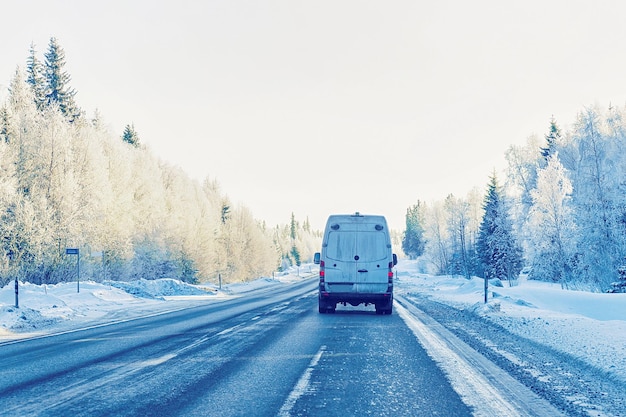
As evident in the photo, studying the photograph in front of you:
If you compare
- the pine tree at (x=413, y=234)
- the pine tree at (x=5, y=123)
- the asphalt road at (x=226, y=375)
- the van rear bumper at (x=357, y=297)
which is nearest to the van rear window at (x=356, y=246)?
the van rear bumper at (x=357, y=297)

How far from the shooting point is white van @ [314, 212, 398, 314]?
45.4 feet

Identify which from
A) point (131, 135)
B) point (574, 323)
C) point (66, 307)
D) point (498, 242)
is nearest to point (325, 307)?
point (574, 323)

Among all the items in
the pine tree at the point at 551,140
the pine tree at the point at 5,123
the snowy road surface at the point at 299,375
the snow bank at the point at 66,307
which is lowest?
the snow bank at the point at 66,307

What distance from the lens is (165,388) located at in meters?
5.49

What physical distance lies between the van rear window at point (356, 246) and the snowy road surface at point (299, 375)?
11.7 feet

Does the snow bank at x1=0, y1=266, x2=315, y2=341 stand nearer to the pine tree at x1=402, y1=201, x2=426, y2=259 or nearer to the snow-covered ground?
the snow-covered ground

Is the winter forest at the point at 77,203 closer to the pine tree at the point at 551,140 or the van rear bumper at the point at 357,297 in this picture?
the van rear bumper at the point at 357,297

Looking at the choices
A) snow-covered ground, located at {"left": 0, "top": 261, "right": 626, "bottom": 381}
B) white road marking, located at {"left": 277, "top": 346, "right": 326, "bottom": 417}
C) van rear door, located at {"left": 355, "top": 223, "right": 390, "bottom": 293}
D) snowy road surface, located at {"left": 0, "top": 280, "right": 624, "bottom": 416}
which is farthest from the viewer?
van rear door, located at {"left": 355, "top": 223, "right": 390, "bottom": 293}

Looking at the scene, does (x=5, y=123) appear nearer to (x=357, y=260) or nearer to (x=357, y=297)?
(x=357, y=260)

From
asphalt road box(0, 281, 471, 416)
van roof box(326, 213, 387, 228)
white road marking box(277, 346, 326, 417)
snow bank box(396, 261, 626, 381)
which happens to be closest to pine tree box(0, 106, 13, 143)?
asphalt road box(0, 281, 471, 416)

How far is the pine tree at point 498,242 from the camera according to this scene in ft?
153

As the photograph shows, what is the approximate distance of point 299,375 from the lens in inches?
242

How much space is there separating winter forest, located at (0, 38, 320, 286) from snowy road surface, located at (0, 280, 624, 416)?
44.7ft

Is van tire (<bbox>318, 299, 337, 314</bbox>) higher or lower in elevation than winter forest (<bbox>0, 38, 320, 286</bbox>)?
lower
